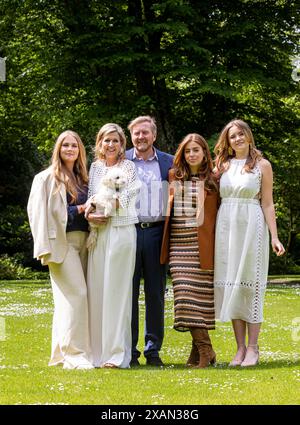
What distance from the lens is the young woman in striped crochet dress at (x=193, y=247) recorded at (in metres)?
9.06

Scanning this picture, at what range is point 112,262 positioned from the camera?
9.04 m

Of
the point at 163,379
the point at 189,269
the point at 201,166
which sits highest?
the point at 201,166

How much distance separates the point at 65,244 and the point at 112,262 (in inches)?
21.9

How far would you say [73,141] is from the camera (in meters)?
9.21

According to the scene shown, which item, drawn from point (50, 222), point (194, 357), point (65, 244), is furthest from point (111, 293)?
point (194, 357)

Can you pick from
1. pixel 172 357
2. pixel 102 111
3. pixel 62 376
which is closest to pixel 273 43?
pixel 102 111

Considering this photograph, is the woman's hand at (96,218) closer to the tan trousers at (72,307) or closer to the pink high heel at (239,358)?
the tan trousers at (72,307)

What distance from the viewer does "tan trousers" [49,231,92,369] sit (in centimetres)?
901

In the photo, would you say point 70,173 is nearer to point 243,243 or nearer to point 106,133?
point 106,133

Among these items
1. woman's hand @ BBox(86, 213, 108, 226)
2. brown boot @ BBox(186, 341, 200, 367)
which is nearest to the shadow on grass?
brown boot @ BBox(186, 341, 200, 367)

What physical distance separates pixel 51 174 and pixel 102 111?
53.1 ft

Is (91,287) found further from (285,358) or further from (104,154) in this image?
(285,358)

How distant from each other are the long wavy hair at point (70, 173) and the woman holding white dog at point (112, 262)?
20 cm

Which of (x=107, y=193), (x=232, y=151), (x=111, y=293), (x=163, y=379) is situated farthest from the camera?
(x=232, y=151)
